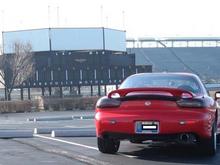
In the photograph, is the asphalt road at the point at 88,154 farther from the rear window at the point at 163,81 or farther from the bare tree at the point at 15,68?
the bare tree at the point at 15,68

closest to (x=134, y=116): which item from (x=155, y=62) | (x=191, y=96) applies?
(x=191, y=96)

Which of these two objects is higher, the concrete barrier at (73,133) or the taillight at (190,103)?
the taillight at (190,103)

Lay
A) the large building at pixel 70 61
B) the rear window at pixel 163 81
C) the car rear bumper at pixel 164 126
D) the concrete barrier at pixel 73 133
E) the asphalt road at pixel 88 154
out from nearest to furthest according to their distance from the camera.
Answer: the car rear bumper at pixel 164 126 → the asphalt road at pixel 88 154 → the rear window at pixel 163 81 → the concrete barrier at pixel 73 133 → the large building at pixel 70 61

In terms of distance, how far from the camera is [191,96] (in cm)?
912

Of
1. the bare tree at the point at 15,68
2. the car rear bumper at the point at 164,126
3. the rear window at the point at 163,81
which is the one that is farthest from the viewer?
the bare tree at the point at 15,68

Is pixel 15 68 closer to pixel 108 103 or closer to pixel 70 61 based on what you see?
pixel 70 61

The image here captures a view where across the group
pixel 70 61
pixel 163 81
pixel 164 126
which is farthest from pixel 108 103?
pixel 70 61

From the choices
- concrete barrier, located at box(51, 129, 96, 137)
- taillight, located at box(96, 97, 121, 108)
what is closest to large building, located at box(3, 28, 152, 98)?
concrete barrier, located at box(51, 129, 96, 137)

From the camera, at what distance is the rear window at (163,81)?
395 inches

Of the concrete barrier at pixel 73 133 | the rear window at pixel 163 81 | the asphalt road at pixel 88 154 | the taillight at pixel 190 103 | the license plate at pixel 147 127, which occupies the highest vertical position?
the rear window at pixel 163 81

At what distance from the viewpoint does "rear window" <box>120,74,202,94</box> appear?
10.0 m

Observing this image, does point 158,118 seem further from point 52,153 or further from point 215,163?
point 52,153

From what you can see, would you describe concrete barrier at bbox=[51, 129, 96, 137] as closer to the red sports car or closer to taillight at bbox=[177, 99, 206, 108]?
the red sports car

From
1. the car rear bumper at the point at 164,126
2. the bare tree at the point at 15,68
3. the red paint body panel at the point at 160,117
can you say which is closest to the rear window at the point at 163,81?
the red paint body panel at the point at 160,117
